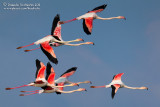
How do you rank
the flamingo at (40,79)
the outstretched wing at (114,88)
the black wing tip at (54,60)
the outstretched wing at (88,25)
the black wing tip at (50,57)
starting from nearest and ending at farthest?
the black wing tip at (54,60) → the black wing tip at (50,57) → the flamingo at (40,79) → the outstretched wing at (114,88) → the outstretched wing at (88,25)

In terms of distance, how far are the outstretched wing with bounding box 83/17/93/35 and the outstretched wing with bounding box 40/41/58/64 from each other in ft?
9.03

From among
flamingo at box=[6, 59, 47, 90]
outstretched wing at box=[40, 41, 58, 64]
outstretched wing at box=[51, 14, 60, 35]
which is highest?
outstretched wing at box=[51, 14, 60, 35]

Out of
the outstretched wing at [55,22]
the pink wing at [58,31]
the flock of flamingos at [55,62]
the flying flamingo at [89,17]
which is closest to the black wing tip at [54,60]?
the flock of flamingos at [55,62]

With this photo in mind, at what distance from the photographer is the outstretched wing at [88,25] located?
37.0 metres

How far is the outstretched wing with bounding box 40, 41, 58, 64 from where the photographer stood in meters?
33.8

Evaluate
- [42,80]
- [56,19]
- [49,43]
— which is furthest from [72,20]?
[42,80]

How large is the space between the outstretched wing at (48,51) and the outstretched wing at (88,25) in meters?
2.75

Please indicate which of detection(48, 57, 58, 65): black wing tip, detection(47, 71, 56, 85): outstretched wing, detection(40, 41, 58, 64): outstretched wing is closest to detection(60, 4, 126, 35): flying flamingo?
detection(40, 41, 58, 64): outstretched wing

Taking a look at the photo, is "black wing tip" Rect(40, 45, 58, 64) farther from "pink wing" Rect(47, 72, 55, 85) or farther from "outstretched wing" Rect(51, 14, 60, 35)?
"outstretched wing" Rect(51, 14, 60, 35)

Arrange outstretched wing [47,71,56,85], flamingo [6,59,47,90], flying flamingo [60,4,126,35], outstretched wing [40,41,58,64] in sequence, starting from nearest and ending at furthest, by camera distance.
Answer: outstretched wing [40,41,58,64], flamingo [6,59,47,90], flying flamingo [60,4,126,35], outstretched wing [47,71,56,85]

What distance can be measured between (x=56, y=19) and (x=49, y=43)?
11.1ft

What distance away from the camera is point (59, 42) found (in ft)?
124

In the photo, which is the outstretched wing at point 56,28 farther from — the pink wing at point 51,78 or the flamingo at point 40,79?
the flamingo at point 40,79

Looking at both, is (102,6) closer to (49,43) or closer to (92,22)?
(92,22)
